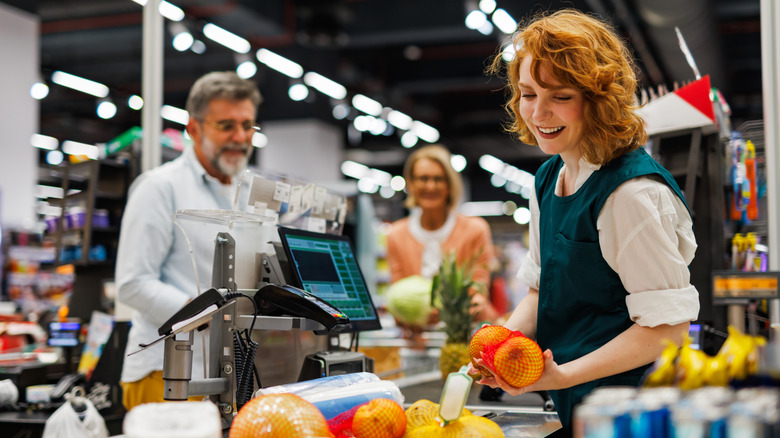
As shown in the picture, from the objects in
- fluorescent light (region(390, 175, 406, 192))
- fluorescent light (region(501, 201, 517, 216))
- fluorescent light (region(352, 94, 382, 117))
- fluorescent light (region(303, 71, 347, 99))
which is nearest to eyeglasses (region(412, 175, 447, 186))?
fluorescent light (region(303, 71, 347, 99))

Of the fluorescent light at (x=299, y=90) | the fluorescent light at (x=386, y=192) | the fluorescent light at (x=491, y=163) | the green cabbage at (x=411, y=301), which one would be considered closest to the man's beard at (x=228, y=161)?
the green cabbage at (x=411, y=301)

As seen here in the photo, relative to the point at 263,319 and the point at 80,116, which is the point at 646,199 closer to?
the point at 263,319

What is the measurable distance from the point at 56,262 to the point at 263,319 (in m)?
3.13

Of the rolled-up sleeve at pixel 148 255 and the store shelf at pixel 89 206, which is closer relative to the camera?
the rolled-up sleeve at pixel 148 255

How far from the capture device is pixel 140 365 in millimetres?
2906

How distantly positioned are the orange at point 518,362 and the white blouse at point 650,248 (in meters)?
0.27

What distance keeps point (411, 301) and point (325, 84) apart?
7.96 metres

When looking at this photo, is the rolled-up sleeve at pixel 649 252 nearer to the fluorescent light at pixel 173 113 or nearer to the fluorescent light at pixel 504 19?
the fluorescent light at pixel 504 19

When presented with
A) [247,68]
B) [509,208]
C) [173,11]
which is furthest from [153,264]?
[509,208]

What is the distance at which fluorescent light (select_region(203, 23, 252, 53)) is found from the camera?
303 inches

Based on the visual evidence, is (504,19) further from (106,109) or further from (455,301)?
(106,109)

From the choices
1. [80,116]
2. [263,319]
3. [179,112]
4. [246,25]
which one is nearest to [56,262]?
[263,319]

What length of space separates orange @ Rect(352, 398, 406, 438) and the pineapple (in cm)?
131

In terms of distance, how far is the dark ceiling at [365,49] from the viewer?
355 centimetres
